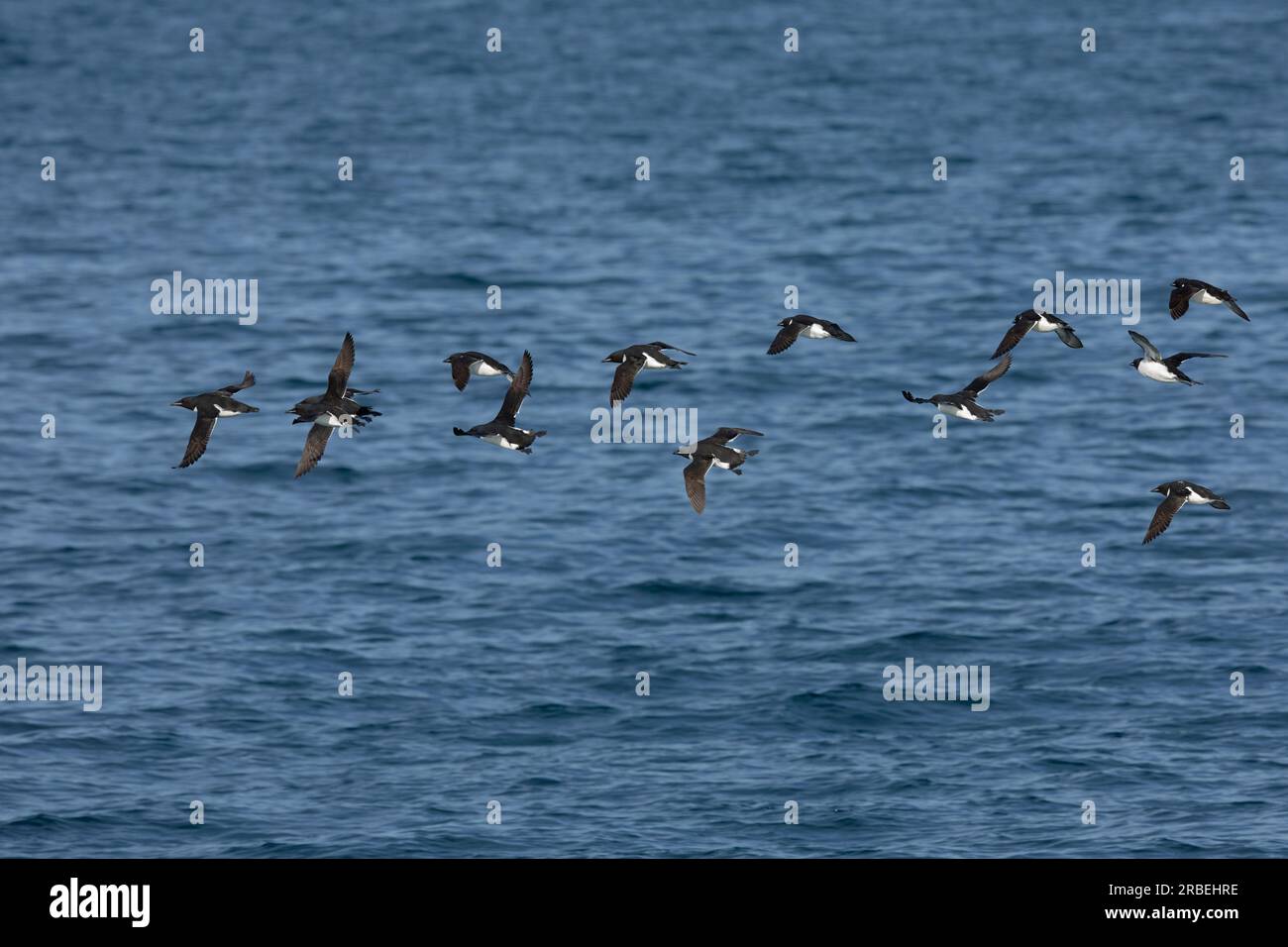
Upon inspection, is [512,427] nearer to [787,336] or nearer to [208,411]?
[787,336]

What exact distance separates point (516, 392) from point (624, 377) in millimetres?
1617

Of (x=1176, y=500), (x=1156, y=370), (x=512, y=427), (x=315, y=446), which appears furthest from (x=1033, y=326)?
(x=315, y=446)

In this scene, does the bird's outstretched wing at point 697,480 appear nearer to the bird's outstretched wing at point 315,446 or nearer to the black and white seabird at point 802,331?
the black and white seabird at point 802,331

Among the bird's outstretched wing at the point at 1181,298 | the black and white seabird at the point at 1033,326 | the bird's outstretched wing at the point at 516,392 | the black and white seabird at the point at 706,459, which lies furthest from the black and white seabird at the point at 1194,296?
the bird's outstretched wing at the point at 516,392

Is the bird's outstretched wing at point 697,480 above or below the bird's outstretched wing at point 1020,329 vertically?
below

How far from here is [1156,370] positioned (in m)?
25.3

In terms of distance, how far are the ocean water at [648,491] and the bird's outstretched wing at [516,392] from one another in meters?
7.69

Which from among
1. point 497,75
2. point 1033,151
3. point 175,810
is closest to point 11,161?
point 497,75

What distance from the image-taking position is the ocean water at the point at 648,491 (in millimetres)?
32594

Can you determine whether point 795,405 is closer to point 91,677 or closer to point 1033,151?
point 91,677

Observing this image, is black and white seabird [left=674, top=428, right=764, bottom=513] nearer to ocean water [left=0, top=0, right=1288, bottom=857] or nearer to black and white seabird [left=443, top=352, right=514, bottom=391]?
black and white seabird [left=443, top=352, right=514, bottom=391]

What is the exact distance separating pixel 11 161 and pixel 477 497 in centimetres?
4291

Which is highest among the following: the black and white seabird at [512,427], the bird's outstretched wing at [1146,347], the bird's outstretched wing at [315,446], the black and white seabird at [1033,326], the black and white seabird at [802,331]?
the black and white seabird at [802,331]

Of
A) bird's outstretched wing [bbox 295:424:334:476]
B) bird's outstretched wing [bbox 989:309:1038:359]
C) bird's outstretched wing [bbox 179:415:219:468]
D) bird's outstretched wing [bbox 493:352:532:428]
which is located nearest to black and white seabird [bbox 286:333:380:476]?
bird's outstretched wing [bbox 295:424:334:476]
